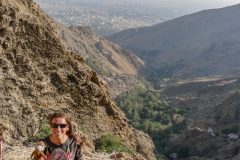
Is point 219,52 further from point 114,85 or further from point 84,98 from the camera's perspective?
point 84,98

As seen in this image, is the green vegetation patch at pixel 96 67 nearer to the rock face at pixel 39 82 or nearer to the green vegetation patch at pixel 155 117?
the green vegetation patch at pixel 155 117

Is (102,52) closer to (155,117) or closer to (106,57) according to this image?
(106,57)

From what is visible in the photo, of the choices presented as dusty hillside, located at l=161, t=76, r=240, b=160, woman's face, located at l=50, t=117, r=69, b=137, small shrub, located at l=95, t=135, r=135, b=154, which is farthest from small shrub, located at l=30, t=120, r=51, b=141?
dusty hillside, located at l=161, t=76, r=240, b=160

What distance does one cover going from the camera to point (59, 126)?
5836mm

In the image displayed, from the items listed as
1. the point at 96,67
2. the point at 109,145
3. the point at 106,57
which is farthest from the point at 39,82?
the point at 106,57

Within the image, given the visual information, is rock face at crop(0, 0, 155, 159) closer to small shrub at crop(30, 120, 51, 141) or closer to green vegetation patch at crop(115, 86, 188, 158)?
small shrub at crop(30, 120, 51, 141)

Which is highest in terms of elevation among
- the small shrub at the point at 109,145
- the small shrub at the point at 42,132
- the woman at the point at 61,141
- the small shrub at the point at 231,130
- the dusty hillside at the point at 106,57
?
the woman at the point at 61,141

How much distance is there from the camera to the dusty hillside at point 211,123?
40.4 metres

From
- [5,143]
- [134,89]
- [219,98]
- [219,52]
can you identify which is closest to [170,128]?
[219,98]

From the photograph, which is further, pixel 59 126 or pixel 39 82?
pixel 39 82

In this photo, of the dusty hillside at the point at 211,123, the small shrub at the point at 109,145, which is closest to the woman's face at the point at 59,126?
the small shrub at the point at 109,145

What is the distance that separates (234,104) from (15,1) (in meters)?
46.3

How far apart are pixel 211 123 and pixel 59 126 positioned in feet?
173

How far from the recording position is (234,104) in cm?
5969
